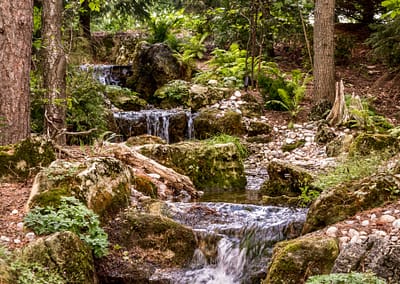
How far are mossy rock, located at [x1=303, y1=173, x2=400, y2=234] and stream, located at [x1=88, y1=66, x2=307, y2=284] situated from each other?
46 cm

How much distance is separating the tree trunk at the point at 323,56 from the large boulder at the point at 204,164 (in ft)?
12.1

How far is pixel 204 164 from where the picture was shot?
7.25m

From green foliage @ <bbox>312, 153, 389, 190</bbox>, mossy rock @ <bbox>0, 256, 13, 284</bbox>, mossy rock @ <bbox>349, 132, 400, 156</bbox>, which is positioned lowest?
mossy rock @ <bbox>0, 256, 13, 284</bbox>

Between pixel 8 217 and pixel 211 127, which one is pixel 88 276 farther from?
pixel 211 127

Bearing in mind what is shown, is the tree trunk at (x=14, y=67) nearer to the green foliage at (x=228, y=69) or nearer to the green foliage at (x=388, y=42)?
the green foliage at (x=228, y=69)

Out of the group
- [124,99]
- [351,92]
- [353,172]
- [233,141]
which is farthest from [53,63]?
[351,92]

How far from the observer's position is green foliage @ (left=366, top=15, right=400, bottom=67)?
10023mm

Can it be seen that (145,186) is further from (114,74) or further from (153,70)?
(114,74)

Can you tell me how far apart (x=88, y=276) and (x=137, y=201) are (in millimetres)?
1539

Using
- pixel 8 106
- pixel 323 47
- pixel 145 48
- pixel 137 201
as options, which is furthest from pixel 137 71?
pixel 137 201

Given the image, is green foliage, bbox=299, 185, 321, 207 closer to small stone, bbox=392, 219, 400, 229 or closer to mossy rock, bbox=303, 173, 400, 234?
mossy rock, bbox=303, 173, 400, 234

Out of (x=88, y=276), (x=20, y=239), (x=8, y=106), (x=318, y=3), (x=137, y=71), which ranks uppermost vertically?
(x=318, y=3)

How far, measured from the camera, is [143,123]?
1010 centimetres

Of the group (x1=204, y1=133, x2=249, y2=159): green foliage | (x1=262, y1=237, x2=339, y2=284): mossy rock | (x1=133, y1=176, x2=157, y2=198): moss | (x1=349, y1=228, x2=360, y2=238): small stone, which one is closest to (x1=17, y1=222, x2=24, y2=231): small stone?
(x1=133, y1=176, x2=157, y2=198): moss
